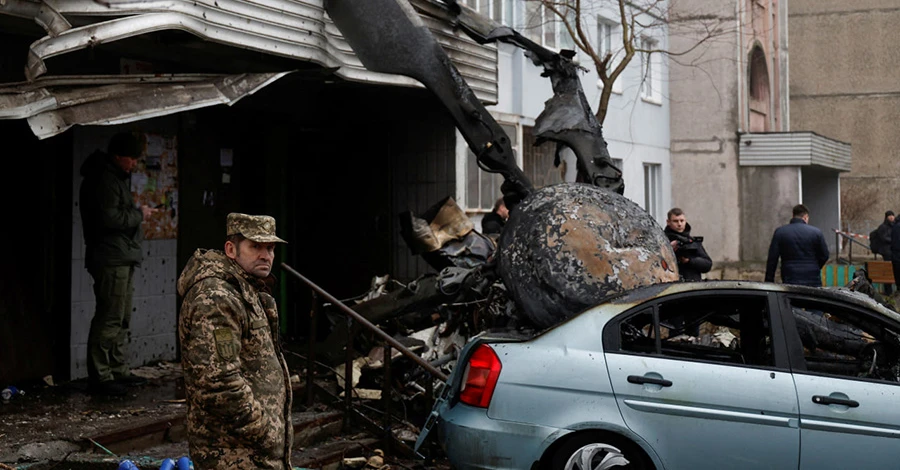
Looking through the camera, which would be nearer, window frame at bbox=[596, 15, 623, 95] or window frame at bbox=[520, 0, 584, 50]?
window frame at bbox=[520, 0, 584, 50]

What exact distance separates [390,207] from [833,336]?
633 cm

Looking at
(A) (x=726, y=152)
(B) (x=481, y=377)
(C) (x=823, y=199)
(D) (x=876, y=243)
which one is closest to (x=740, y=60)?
(A) (x=726, y=152)

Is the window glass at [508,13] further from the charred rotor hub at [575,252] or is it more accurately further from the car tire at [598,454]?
the car tire at [598,454]

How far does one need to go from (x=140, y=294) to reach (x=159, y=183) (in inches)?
41.1

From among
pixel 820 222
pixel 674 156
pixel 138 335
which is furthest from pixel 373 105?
pixel 820 222

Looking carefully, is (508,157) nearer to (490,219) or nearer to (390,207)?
(490,219)

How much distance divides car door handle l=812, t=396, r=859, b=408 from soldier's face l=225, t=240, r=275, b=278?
3068 mm

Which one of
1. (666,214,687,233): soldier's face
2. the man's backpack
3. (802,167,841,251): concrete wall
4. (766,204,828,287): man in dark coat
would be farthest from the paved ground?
(802,167,841,251): concrete wall

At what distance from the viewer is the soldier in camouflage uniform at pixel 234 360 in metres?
4.04

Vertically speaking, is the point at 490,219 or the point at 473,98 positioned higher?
the point at 473,98

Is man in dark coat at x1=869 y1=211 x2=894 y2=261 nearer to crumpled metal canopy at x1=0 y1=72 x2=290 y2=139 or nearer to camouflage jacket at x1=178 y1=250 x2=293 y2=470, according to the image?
crumpled metal canopy at x1=0 y1=72 x2=290 y2=139

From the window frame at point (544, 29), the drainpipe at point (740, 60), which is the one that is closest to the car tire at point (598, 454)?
the window frame at point (544, 29)

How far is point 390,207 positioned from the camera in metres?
11.8

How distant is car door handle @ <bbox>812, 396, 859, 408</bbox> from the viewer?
5406 mm
